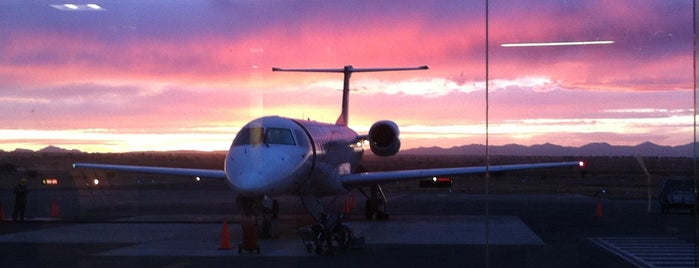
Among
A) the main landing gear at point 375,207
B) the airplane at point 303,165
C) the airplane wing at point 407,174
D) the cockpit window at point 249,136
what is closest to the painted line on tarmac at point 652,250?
the airplane at point 303,165

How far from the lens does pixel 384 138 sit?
29391mm

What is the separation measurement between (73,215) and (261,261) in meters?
16.5

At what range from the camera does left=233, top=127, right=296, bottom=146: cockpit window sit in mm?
22312

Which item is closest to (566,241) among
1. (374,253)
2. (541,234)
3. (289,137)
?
(541,234)

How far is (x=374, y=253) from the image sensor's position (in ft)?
59.9

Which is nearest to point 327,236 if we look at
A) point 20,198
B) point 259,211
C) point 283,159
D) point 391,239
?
point 391,239

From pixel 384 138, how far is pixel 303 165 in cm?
655

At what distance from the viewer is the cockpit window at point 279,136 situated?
22666 millimetres

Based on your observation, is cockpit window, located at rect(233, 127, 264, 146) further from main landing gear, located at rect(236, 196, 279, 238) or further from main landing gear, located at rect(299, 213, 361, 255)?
main landing gear, located at rect(299, 213, 361, 255)

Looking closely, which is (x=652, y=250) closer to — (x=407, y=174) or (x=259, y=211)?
(x=259, y=211)

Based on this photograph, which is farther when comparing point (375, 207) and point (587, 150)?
point (375, 207)

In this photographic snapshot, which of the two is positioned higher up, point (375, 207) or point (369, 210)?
point (375, 207)

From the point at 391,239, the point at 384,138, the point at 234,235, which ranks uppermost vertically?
the point at 384,138

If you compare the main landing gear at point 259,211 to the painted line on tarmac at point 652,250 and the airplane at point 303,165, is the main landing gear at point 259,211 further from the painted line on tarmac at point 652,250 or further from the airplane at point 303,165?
the painted line on tarmac at point 652,250
